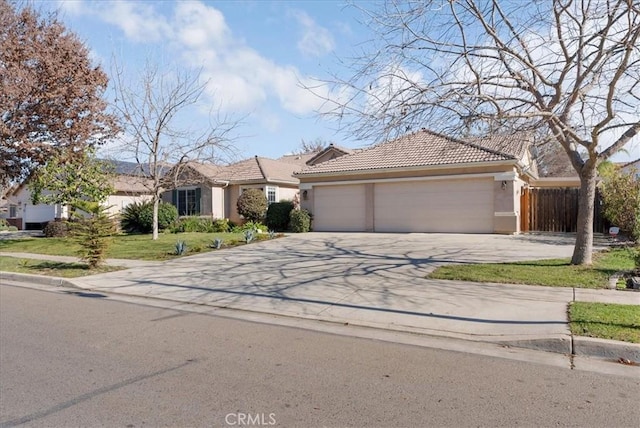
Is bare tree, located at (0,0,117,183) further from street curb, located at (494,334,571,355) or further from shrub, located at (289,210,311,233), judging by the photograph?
street curb, located at (494,334,571,355)

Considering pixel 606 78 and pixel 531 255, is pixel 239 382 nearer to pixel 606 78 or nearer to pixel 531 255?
pixel 606 78

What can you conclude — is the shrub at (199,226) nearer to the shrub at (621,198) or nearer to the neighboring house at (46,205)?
the neighboring house at (46,205)

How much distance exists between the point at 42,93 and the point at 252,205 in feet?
37.6

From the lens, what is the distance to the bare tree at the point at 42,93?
16.4 metres

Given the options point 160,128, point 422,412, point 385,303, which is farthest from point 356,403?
point 160,128

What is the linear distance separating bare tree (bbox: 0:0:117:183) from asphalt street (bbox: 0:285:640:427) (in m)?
14.1

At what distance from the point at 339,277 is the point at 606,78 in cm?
718

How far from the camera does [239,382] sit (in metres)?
4.54

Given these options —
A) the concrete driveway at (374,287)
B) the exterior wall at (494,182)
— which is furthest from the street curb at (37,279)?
the exterior wall at (494,182)

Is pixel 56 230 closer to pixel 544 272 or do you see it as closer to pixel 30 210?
pixel 30 210

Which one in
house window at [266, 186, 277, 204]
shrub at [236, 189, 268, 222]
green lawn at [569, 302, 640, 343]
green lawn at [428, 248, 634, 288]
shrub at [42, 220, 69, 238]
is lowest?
green lawn at [569, 302, 640, 343]

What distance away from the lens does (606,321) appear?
19.6 feet

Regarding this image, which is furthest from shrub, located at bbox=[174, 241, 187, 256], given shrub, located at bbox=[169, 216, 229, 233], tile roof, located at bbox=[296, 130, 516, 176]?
shrub, located at bbox=[169, 216, 229, 233]

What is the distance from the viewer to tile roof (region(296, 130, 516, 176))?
18719 millimetres
